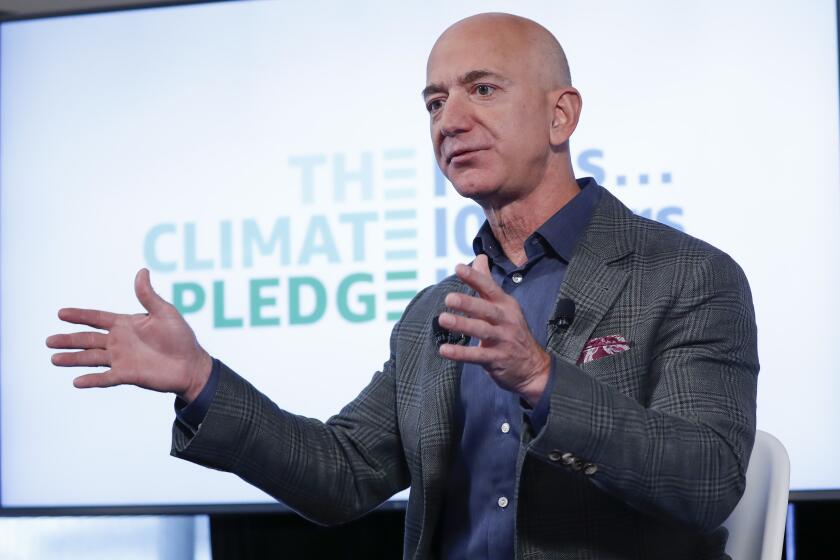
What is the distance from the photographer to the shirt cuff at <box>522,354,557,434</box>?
1440mm

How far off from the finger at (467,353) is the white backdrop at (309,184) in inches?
73.2

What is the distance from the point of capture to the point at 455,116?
2023mm

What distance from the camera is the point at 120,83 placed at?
360 cm

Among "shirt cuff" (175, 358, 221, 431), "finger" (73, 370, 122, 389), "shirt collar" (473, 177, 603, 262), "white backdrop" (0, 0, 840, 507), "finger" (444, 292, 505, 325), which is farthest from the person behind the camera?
"white backdrop" (0, 0, 840, 507)

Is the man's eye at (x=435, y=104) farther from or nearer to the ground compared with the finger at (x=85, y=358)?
farther from the ground

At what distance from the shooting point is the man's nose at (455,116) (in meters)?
2.02

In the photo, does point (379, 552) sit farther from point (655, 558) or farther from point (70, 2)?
point (70, 2)

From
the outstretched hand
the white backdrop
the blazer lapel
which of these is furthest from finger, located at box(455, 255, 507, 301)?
the white backdrop

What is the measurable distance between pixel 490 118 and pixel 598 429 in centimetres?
79

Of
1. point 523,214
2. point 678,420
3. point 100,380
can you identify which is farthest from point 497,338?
point 523,214

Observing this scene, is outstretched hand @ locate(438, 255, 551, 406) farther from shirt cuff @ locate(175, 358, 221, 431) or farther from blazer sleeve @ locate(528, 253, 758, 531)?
shirt cuff @ locate(175, 358, 221, 431)

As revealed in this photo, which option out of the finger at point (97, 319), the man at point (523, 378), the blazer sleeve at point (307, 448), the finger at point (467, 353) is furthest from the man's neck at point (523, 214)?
the finger at point (97, 319)

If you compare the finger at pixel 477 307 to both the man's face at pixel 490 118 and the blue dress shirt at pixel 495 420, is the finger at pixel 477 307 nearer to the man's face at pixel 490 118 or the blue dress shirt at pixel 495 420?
the blue dress shirt at pixel 495 420

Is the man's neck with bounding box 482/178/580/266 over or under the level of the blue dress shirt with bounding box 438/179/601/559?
over
